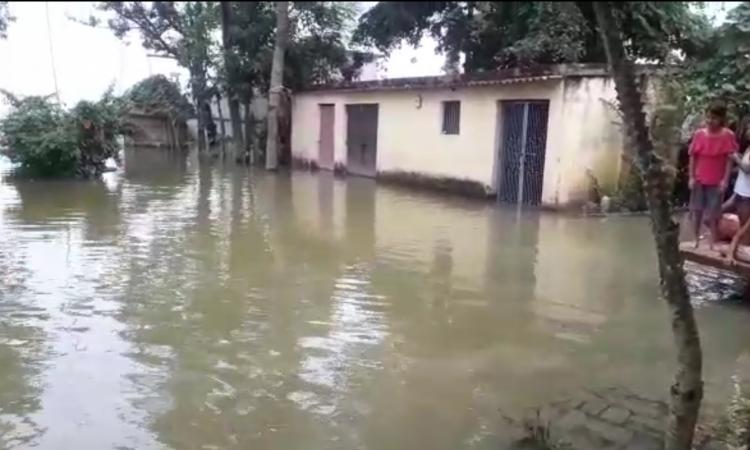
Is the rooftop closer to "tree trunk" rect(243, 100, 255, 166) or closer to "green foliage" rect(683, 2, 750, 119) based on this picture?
"green foliage" rect(683, 2, 750, 119)

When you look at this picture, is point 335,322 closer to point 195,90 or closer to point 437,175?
point 437,175

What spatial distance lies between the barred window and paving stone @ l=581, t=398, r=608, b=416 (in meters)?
12.6

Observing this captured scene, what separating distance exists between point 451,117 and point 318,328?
11252 mm

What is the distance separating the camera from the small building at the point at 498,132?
44.4 feet

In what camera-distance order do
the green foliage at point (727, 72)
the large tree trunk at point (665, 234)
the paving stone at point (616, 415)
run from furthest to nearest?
the green foliage at point (727, 72) → the paving stone at point (616, 415) → the large tree trunk at point (665, 234)

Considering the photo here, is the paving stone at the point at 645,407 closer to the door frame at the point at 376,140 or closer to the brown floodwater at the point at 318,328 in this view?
the brown floodwater at the point at 318,328

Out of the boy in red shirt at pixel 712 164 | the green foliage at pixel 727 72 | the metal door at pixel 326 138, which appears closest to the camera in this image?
the boy in red shirt at pixel 712 164

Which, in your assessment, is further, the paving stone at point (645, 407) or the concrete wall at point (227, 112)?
the concrete wall at point (227, 112)

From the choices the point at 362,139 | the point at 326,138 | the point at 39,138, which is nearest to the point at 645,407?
the point at 39,138

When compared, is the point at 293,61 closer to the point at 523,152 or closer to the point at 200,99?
the point at 200,99

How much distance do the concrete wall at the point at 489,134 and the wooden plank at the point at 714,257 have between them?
6.32 meters

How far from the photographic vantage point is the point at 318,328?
6.20 metres

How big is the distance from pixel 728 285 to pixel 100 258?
6.58 metres

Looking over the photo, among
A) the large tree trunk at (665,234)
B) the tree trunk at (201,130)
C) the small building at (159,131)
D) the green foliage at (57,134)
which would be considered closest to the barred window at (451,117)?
the green foliage at (57,134)
